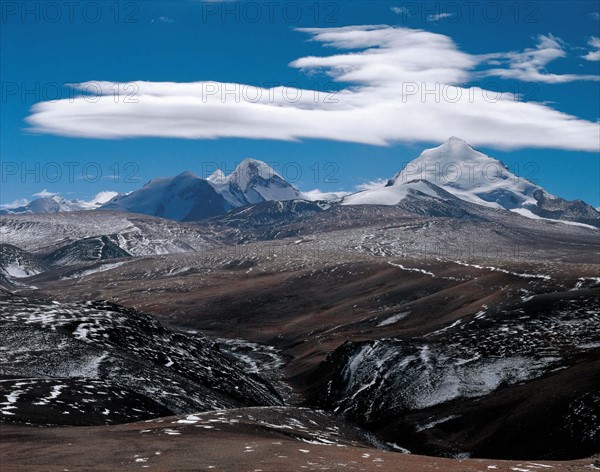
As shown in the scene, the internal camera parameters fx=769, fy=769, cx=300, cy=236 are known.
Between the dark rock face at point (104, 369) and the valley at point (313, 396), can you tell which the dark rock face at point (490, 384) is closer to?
the valley at point (313, 396)

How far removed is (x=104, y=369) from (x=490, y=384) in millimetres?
39257

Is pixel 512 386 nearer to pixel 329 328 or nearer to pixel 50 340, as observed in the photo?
pixel 50 340

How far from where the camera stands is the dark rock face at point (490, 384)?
60594 millimetres

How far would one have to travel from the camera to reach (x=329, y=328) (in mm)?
169500

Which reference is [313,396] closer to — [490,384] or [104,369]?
[490,384]

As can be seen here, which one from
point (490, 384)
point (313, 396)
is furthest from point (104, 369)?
point (490, 384)

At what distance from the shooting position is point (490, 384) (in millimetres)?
79688

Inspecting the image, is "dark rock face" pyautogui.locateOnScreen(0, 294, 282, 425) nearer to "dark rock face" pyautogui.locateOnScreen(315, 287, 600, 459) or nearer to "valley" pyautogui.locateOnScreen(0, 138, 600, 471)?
"valley" pyautogui.locateOnScreen(0, 138, 600, 471)

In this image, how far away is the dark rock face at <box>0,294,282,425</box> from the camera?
58.4 meters

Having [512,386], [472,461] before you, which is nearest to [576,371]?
[512,386]

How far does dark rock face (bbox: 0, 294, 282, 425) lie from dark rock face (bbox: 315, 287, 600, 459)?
13.3 meters

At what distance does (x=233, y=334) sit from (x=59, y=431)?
13856cm

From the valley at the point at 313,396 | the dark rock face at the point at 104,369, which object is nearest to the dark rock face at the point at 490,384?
the valley at the point at 313,396

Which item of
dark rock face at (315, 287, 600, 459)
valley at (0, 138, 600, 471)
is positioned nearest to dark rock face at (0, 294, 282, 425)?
valley at (0, 138, 600, 471)
